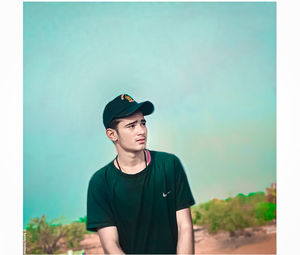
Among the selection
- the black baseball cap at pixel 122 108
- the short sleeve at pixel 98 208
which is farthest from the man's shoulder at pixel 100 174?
the black baseball cap at pixel 122 108

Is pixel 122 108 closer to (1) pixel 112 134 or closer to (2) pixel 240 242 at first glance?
(1) pixel 112 134

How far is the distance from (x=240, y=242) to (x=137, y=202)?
4.54 feet

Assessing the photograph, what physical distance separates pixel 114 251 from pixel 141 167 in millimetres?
890

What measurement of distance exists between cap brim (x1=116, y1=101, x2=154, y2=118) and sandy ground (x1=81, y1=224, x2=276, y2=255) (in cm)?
145

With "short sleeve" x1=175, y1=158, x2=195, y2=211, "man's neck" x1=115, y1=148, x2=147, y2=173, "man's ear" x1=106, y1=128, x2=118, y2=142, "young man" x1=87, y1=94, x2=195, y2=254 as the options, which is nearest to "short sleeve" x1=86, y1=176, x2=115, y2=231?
"young man" x1=87, y1=94, x2=195, y2=254

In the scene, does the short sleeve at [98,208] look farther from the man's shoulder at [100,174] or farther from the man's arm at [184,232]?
the man's arm at [184,232]

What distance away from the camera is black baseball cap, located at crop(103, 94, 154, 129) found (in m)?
4.05

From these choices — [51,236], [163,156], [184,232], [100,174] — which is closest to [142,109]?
[163,156]

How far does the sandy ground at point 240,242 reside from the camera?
4.45 metres

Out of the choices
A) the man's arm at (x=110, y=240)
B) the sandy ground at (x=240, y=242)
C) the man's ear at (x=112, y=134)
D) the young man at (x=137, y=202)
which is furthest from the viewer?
the sandy ground at (x=240, y=242)

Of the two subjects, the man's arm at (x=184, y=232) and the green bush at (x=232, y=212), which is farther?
the green bush at (x=232, y=212)

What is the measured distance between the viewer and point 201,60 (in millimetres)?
4523

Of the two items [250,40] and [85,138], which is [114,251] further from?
[250,40]
